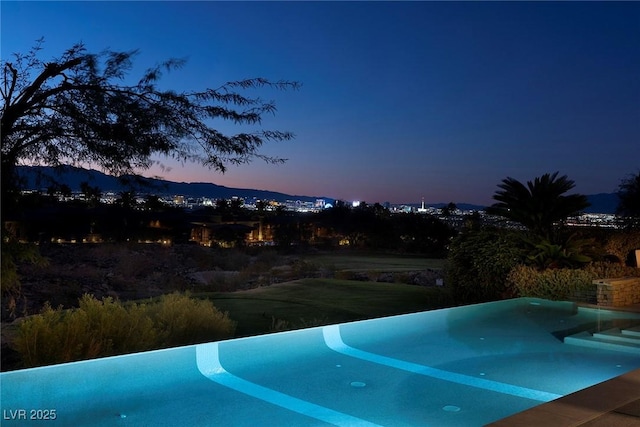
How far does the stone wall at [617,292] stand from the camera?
34.8ft

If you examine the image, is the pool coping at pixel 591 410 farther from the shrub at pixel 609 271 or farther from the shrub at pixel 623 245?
the shrub at pixel 623 245

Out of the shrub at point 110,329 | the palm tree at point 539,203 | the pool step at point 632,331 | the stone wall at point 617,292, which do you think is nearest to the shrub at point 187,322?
the shrub at point 110,329

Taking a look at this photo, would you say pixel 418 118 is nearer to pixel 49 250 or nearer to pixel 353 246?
pixel 353 246

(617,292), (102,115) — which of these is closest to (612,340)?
(617,292)

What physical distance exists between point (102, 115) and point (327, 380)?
404cm

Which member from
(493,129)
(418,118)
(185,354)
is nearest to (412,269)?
(418,118)

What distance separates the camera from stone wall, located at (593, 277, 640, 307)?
34.8ft

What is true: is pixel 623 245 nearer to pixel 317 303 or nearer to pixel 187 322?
pixel 317 303

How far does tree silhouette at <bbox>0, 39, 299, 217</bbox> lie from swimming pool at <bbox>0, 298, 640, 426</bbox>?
240 cm

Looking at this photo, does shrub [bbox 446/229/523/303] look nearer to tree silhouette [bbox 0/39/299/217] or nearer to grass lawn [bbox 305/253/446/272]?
tree silhouette [bbox 0/39/299/217]

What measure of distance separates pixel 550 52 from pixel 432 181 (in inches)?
588

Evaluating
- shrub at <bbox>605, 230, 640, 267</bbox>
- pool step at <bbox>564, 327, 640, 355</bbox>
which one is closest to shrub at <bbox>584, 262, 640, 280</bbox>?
shrub at <bbox>605, 230, 640, 267</bbox>

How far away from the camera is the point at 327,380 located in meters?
6.37

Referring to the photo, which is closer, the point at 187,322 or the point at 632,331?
the point at 632,331
